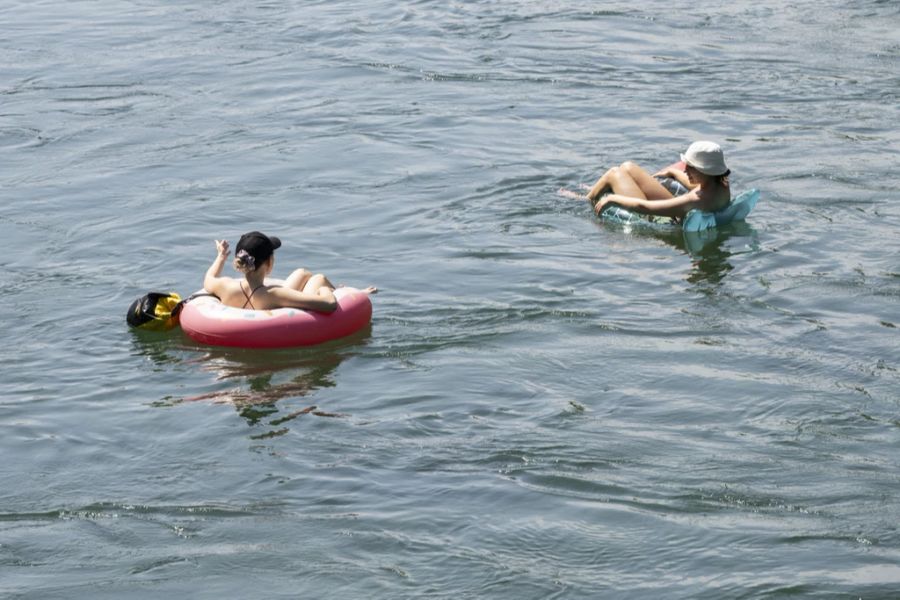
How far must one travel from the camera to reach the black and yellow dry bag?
1111cm

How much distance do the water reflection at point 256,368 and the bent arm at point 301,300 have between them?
32 cm

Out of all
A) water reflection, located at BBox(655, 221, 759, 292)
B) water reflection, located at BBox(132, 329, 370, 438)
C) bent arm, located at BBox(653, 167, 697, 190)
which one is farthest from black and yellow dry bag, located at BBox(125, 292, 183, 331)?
bent arm, located at BBox(653, 167, 697, 190)

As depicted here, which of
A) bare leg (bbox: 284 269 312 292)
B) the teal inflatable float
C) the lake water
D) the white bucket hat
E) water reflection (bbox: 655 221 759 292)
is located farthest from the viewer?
the teal inflatable float

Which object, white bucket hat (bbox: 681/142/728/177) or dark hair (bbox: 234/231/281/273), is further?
white bucket hat (bbox: 681/142/728/177)

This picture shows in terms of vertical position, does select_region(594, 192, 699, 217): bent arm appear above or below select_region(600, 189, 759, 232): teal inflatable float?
above

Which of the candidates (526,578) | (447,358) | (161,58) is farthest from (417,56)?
(526,578)

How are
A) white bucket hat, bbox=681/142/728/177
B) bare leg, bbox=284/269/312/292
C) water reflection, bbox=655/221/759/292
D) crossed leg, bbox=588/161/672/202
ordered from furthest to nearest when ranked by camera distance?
crossed leg, bbox=588/161/672/202
white bucket hat, bbox=681/142/728/177
water reflection, bbox=655/221/759/292
bare leg, bbox=284/269/312/292

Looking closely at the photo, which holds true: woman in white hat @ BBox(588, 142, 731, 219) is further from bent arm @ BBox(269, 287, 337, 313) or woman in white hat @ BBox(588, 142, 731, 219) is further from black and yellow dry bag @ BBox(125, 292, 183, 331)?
black and yellow dry bag @ BBox(125, 292, 183, 331)

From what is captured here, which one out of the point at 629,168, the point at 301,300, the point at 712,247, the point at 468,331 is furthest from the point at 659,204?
the point at 301,300

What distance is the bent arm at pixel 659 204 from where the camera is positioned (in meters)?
13.2

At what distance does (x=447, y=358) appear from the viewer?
35.1 feet

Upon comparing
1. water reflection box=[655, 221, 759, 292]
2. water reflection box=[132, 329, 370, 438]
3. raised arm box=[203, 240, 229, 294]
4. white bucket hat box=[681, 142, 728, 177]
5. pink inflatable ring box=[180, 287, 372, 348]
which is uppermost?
white bucket hat box=[681, 142, 728, 177]

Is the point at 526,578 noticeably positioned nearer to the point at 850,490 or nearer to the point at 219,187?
the point at 850,490

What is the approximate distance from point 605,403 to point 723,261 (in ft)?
11.4
